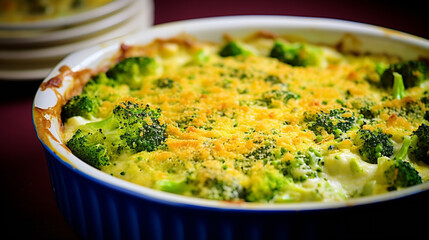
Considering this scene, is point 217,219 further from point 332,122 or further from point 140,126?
point 332,122

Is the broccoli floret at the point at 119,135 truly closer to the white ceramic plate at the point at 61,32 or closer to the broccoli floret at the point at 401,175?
the broccoli floret at the point at 401,175

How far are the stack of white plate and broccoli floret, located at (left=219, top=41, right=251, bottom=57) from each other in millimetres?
876

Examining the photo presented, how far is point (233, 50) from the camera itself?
299 centimetres

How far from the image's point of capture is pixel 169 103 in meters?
2.45

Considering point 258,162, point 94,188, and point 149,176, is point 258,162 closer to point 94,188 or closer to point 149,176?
point 149,176

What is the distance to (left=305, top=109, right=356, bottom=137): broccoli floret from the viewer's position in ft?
7.20

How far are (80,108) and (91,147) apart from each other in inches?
12.8

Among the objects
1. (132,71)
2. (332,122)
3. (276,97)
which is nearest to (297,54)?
(276,97)

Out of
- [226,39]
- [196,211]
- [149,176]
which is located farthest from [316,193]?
[226,39]

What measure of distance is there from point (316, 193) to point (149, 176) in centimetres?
67

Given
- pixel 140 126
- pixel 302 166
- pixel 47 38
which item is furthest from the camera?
pixel 47 38

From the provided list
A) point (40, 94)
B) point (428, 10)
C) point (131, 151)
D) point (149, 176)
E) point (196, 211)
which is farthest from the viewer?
point (428, 10)

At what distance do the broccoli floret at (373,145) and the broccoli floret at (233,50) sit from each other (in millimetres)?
1119

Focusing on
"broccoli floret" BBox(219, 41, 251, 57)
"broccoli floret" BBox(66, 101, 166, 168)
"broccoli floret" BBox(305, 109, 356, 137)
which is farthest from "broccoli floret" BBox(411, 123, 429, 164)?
"broccoli floret" BBox(219, 41, 251, 57)
